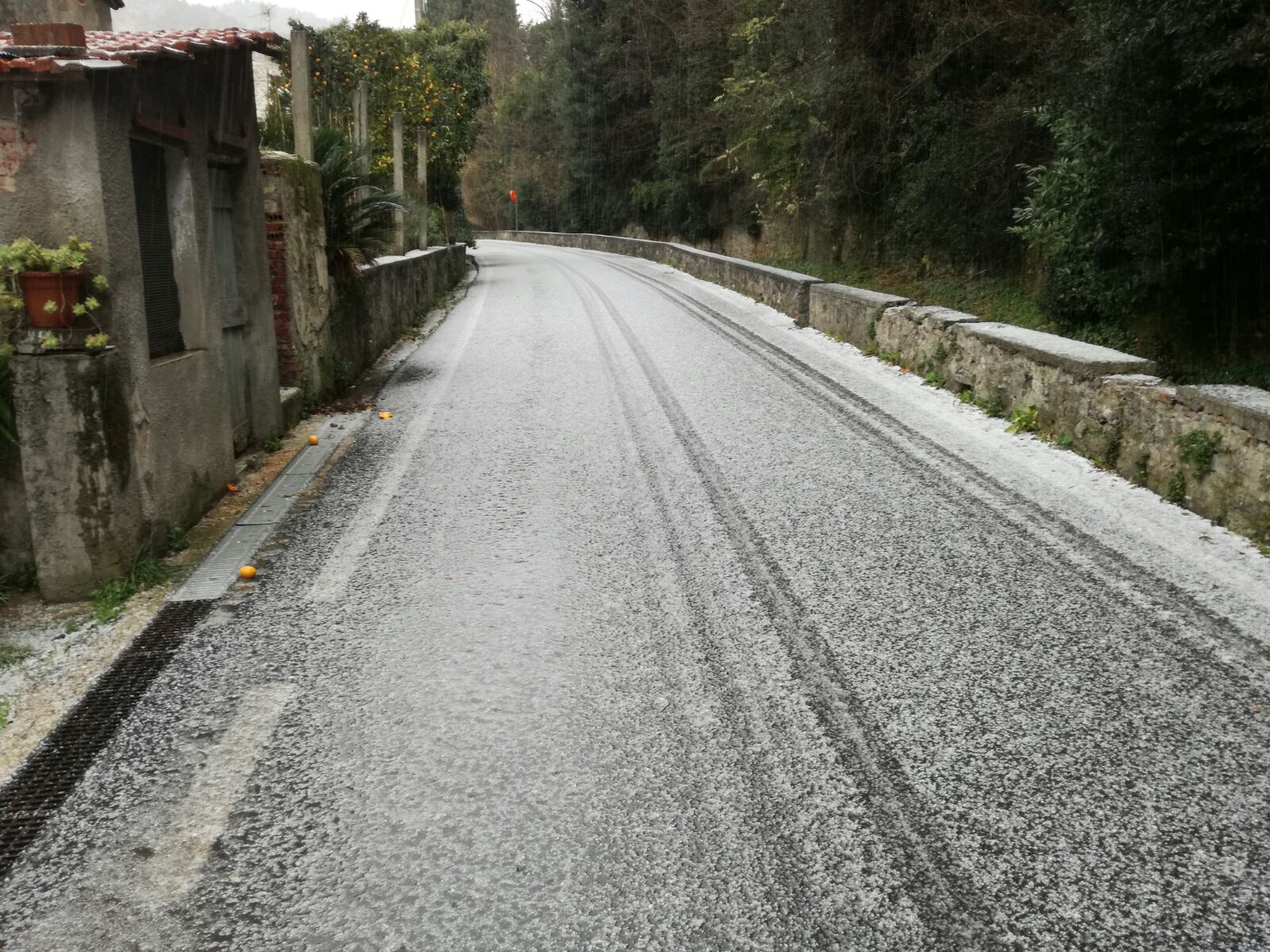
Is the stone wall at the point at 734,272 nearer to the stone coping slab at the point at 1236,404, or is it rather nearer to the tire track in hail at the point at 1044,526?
the tire track in hail at the point at 1044,526

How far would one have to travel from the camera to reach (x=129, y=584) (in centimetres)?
472

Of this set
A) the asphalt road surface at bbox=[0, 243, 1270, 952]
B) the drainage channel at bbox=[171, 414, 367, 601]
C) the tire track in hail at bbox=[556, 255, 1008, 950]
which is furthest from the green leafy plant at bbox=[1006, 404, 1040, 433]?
the drainage channel at bbox=[171, 414, 367, 601]

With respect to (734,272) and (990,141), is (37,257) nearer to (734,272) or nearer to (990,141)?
(990,141)

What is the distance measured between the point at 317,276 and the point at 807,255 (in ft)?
68.1

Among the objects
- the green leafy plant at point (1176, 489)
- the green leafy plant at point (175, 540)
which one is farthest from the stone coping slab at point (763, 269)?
the green leafy plant at point (175, 540)

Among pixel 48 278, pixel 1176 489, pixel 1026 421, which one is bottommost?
pixel 1176 489

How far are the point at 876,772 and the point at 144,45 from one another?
502cm

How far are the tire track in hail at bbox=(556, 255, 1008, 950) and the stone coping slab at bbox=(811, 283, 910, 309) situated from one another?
20.9ft

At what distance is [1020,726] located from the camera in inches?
135

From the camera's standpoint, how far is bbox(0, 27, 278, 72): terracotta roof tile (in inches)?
168

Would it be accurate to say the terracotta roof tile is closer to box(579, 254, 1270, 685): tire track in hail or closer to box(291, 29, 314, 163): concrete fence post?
box(291, 29, 314, 163): concrete fence post

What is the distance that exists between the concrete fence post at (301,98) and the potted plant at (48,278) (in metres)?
5.39

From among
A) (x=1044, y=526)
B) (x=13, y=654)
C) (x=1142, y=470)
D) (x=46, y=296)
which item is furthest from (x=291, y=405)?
(x=1142, y=470)

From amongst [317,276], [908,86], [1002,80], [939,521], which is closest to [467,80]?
[908,86]
